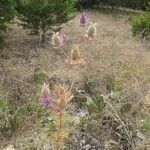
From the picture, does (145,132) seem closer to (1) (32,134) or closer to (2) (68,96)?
(1) (32,134)

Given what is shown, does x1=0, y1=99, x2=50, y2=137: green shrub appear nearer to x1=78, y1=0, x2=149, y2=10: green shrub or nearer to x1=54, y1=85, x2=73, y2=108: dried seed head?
x1=54, y1=85, x2=73, y2=108: dried seed head

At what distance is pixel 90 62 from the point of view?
32.7 ft

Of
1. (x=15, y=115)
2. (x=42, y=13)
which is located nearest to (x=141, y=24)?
(x=42, y=13)

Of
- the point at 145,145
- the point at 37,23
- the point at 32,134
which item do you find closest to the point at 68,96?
the point at 145,145

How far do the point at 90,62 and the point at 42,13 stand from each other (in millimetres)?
2034

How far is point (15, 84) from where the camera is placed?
8383mm

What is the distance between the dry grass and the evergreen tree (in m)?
0.48

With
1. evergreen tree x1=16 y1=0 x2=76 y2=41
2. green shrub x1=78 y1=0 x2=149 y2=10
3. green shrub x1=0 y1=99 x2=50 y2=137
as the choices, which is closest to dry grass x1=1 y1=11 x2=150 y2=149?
evergreen tree x1=16 y1=0 x2=76 y2=41

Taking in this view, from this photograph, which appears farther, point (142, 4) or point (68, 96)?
point (142, 4)

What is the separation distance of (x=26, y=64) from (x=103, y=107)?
285 cm

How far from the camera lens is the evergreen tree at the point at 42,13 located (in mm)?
11117

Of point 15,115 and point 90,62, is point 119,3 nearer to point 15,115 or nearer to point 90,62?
point 90,62

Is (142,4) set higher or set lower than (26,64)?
lower

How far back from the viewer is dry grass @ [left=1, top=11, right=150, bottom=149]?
8.52 metres
